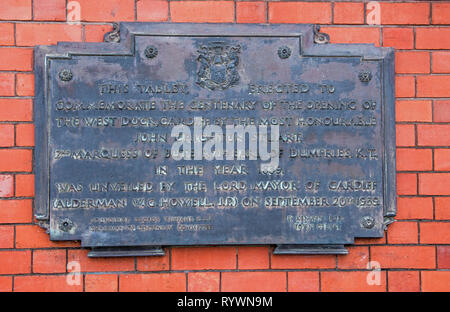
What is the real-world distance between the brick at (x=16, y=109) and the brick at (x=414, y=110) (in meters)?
1.94

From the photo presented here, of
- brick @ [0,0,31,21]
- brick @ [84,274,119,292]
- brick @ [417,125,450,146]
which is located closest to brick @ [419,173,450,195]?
brick @ [417,125,450,146]

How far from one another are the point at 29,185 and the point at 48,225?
0.23 metres

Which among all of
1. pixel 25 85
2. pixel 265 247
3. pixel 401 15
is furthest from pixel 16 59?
pixel 401 15

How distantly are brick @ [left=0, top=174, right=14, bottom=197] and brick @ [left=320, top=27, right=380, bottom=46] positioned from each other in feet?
5.93

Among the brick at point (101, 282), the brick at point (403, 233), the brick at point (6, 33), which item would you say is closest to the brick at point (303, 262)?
the brick at point (403, 233)

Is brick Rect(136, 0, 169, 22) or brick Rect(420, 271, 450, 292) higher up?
brick Rect(136, 0, 169, 22)

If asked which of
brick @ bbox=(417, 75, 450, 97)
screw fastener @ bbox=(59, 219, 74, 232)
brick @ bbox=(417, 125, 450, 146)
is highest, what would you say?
brick @ bbox=(417, 75, 450, 97)

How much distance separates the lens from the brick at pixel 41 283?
238 centimetres

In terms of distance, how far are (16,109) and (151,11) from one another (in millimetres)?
867

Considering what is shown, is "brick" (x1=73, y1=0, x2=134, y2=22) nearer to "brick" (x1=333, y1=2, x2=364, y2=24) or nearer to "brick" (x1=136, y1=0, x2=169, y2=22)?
"brick" (x1=136, y1=0, x2=169, y2=22)

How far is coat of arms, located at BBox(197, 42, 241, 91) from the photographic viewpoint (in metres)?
2.38

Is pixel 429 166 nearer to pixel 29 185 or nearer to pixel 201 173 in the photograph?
pixel 201 173

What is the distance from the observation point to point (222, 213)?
2373mm

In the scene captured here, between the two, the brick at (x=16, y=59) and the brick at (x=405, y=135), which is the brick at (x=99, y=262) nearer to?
the brick at (x=16, y=59)
